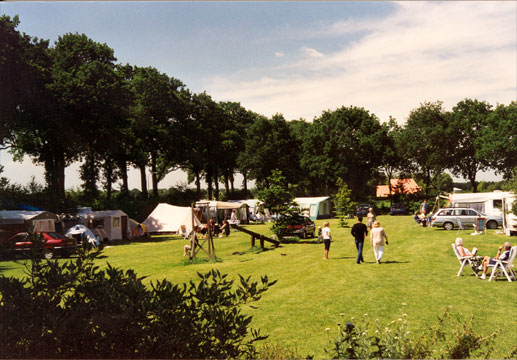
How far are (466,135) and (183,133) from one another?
38953mm

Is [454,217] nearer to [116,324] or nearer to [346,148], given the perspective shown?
[116,324]

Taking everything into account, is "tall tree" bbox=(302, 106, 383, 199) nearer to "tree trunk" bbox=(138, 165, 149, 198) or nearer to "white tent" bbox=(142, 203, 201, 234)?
"tree trunk" bbox=(138, 165, 149, 198)

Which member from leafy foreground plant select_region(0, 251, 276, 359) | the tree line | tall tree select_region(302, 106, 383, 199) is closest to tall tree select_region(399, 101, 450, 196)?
the tree line

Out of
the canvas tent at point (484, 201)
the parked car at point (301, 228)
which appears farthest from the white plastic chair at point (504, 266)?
the canvas tent at point (484, 201)

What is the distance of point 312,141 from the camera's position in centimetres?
6141

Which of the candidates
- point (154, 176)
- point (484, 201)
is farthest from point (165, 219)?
point (484, 201)

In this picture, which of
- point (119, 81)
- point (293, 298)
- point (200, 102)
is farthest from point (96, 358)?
point (200, 102)

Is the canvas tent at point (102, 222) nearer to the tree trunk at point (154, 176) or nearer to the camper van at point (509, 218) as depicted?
the tree trunk at point (154, 176)

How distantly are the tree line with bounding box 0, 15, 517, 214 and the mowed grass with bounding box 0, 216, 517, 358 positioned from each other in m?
16.5

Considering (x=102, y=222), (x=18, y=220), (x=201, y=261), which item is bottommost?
(x=201, y=261)

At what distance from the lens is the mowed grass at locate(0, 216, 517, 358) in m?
8.27

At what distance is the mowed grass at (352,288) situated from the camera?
27.1 ft

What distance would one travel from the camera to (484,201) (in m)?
32.2

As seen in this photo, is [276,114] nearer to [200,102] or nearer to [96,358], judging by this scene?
[200,102]
